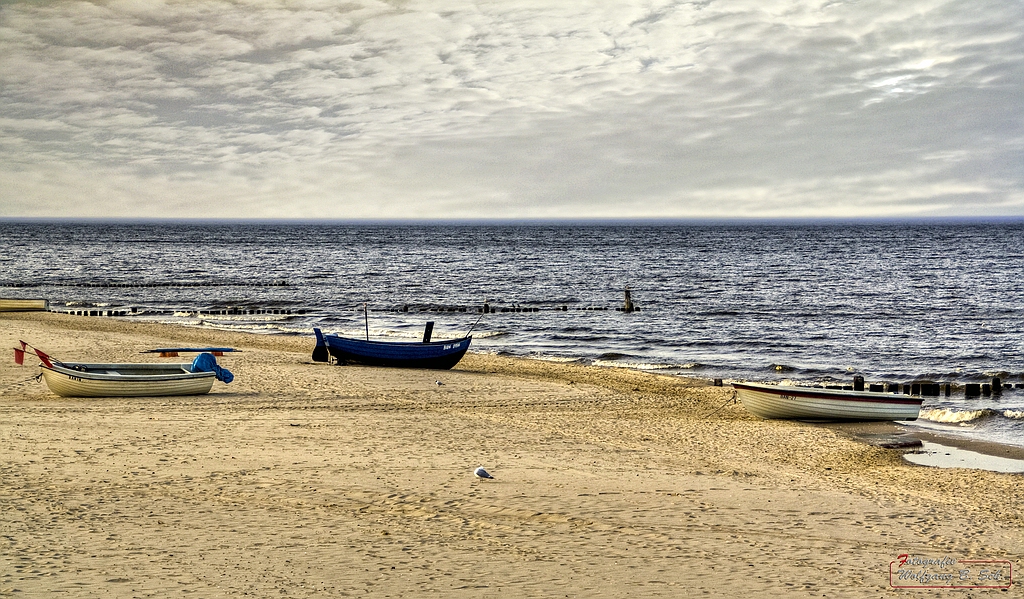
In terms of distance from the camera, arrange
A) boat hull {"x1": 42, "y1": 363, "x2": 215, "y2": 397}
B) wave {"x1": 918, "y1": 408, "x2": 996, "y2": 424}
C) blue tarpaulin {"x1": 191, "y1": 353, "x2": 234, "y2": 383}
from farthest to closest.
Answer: blue tarpaulin {"x1": 191, "y1": 353, "x2": 234, "y2": 383} < wave {"x1": 918, "y1": 408, "x2": 996, "y2": 424} < boat hull {"x1": 42, "y1": 363, "x2": 215, "y2": 397}

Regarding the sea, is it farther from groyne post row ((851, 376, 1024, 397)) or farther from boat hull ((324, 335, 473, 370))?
boat hull ((324, 335, 473, 370))

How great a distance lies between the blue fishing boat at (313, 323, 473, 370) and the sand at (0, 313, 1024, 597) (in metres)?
6.79

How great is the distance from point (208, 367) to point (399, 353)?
7.41 m

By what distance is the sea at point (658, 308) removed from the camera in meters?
32.0

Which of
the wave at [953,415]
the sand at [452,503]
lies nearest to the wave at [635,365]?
the sand at [452,503]

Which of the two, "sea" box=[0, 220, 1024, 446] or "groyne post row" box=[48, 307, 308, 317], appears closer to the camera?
"sea" box=[0, 220, 1024, 446]

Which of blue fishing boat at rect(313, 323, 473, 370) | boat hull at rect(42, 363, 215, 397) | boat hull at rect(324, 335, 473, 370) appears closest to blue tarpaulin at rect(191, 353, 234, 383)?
boat hull at rect(42, 363, 215, 397)

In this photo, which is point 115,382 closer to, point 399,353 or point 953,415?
point 399,353

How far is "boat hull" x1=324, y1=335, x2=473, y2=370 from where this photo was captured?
29.0 metres

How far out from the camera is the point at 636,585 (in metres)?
9.95

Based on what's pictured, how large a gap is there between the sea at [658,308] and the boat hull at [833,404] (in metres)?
0.80

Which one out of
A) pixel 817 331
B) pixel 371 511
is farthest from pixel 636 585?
pixel 817 331

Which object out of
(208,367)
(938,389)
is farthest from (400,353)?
(938,389)

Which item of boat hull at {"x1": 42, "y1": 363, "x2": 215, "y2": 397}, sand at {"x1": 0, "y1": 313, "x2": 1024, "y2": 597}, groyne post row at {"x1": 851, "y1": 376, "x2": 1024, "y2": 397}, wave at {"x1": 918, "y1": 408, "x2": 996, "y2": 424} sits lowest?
wave at {"x1": 918, "y1": 408, "x2": 996, "y2": 424}
